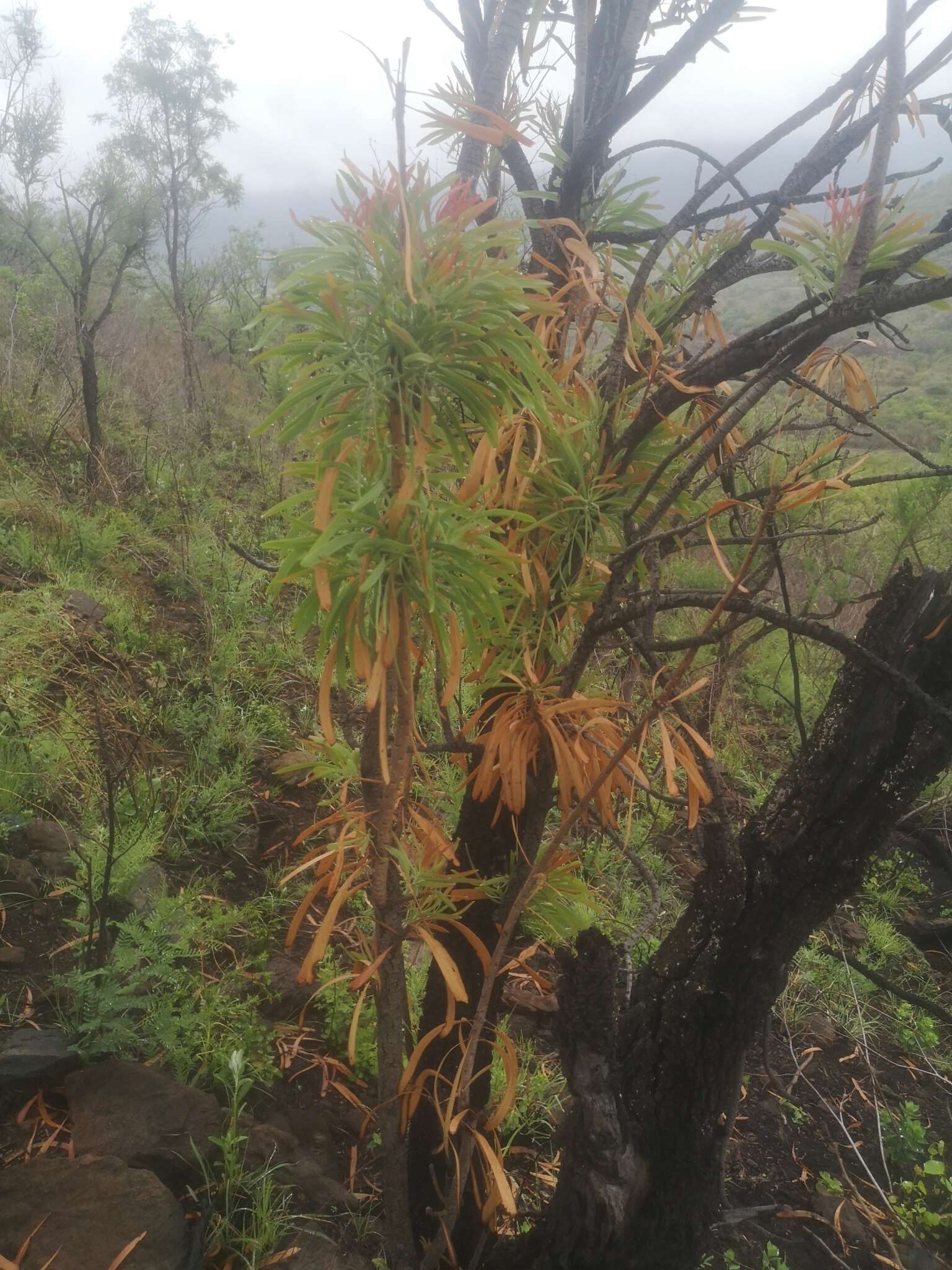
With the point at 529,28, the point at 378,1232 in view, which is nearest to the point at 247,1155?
the point at 378,1232

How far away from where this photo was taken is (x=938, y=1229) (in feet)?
5.58

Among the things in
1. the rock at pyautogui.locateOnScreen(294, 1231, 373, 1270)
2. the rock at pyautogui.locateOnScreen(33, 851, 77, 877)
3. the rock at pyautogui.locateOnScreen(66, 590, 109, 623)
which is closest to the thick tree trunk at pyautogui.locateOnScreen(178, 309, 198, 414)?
the rock at pyautogui.locateOnScreen(66, 590, 109, 623)

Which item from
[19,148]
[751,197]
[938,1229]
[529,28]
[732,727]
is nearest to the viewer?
[751,197]

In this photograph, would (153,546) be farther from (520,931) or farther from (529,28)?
(529,28)

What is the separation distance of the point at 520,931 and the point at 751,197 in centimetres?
177

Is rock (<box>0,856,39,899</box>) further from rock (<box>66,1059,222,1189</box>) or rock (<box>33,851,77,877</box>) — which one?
rock (<box>66,1059,222,1189</box>)

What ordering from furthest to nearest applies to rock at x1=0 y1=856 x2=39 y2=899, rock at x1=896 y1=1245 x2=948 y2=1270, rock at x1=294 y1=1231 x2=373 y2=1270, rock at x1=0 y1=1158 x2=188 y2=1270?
rock at x1=0 y1=856 x2=39 y2=899 → rock at x1=896 y1=1245 x2=948 y2=1270 → rock at x1=294 y1=1231 x2=373 y2=1270 → rock at x1=0 y1=1158 x2=188 y2=1270

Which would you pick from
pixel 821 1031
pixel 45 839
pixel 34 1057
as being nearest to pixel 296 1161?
pixel 34 1057

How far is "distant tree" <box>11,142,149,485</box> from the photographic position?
4520 millimetres

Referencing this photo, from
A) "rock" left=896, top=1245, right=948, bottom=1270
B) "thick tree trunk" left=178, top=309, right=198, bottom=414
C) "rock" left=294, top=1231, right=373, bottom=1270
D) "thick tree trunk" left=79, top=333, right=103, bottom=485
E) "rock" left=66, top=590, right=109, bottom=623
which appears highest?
"thick tree trunk" left=178, top=309, right=198, bottom=414

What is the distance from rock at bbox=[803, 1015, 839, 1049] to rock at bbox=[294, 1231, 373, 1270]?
1.66 meters

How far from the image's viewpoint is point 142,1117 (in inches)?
54.0

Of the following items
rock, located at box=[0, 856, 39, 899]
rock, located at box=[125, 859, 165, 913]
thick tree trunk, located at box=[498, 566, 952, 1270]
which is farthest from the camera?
rock, located at box=[125, 859, 165, 913]

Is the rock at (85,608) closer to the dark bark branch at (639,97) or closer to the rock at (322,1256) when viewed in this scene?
the rock at (322,1256)
